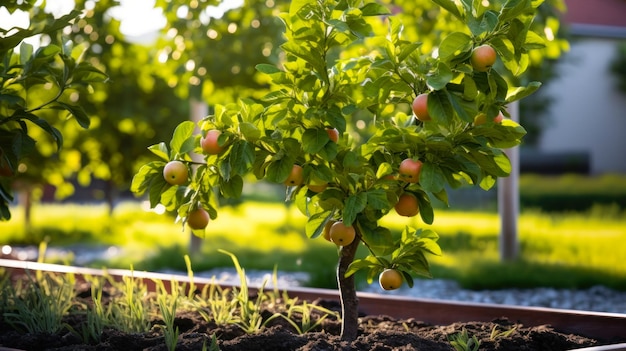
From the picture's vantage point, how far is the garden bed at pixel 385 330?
2.15m

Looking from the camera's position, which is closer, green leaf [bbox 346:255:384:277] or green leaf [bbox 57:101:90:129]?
green leaf [bbox 346:255:384:277]

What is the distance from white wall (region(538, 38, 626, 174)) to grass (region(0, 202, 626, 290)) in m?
8.16

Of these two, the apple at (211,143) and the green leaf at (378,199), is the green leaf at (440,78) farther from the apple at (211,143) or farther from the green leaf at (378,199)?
the apple at (211,143)

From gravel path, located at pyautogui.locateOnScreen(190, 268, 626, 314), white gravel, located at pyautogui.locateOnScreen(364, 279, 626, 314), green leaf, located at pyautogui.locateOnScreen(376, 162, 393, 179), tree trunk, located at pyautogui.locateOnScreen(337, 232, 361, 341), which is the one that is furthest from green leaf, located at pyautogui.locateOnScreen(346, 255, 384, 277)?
white gravel, located at pyautogui.locateOnScreen(364, 279, 626, 314)

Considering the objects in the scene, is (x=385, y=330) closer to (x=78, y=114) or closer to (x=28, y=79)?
(x=78, y=114)

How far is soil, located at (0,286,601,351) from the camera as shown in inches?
83.8

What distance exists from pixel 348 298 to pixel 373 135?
541mm

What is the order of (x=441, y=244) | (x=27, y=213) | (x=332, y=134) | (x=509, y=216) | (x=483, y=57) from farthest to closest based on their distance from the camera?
→ 1. (x=27, y=213)
2. (x=441, y=244)
3. (x=509, y=216)
4. (x=332, y=134)
5. (x=483, y=57)

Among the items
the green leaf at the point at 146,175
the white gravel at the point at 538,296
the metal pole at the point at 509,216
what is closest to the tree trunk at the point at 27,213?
the white gravel at the point at 538,296

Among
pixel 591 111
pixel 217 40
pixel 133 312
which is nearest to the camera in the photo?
pixel 133 312

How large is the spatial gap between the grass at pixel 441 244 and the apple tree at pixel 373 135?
203 centimetres

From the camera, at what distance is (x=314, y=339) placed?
2.23 m

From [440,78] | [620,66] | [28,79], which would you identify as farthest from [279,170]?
[620,66]

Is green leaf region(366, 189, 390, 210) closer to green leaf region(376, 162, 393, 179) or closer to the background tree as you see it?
green leaf region(376, 162, 393, 179)
